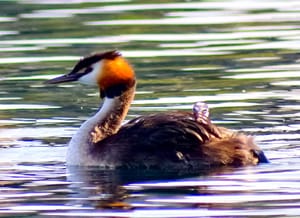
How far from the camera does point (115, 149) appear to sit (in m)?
13.6

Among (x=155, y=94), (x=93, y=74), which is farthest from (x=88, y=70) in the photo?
(x=155, y=94)

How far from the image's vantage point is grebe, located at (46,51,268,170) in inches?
529

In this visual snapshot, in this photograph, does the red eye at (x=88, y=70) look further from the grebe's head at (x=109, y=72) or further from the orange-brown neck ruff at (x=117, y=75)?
the orange-brown neck ruff at (x=117, y=75)

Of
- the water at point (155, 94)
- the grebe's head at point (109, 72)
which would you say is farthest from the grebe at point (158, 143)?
the water at point (155, 94)

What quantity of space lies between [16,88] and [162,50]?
317 centimetres

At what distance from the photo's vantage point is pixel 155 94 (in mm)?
17016

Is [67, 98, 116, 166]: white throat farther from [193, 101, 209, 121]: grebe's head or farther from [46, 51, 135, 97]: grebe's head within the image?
[193, 101, 209, 121]: grebe's head

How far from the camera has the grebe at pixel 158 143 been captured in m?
13.4

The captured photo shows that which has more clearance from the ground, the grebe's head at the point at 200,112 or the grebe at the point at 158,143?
the grebe's head at the point at 200,112

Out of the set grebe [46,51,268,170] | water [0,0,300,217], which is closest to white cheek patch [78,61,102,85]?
grebe [46,51,268,170]

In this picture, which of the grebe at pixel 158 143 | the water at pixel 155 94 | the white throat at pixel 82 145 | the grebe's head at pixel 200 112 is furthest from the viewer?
the white throat at pixel 82 145

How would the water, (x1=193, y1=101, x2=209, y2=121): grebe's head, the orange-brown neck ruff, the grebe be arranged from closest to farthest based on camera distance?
the water
the grebe
(x1=193, y1=101, x2=209, y2=121): grebe's head
the orange-brown neck ruff

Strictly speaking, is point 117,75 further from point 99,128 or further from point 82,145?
point 82,145

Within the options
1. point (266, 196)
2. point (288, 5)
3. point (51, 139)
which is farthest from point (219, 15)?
point (266, 196)
